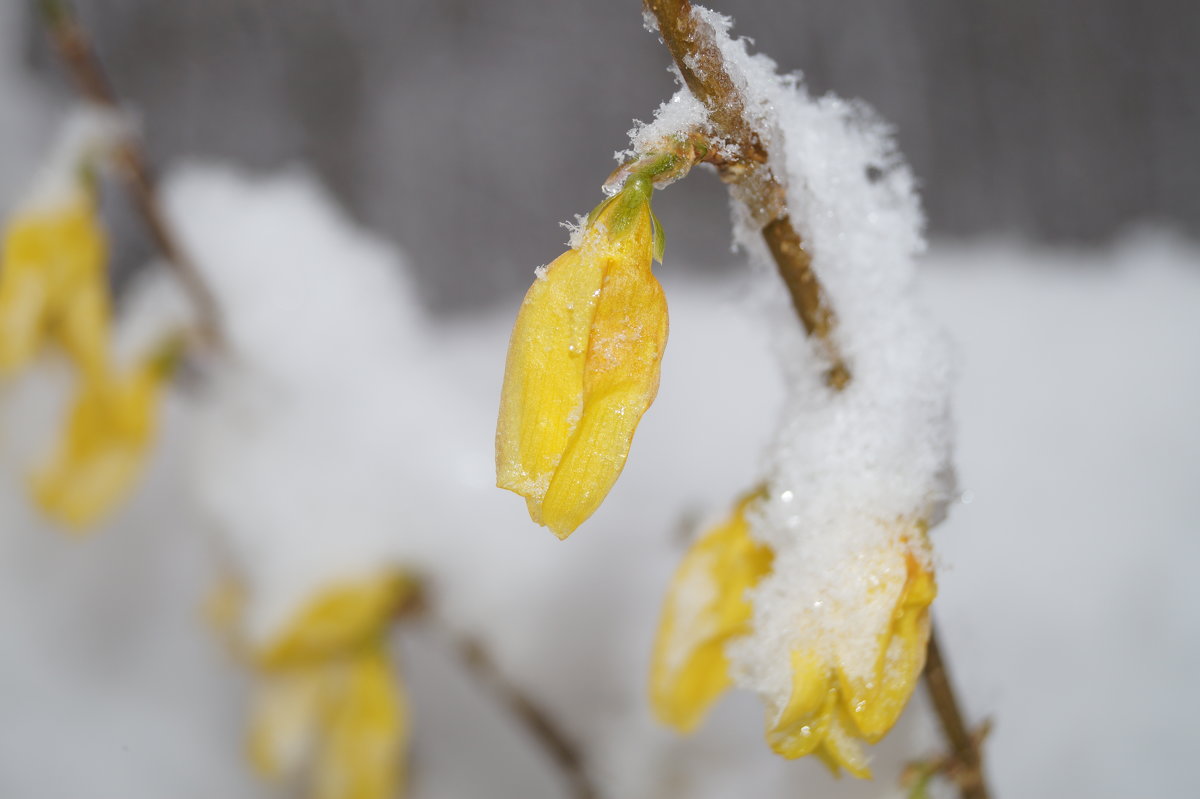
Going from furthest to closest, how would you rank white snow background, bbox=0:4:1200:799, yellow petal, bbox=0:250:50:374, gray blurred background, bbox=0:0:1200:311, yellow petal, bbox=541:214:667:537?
gray blurred background, bbox=0:0:1200:311 → white snow background, bbox=0:4:1200:799 → yellow petal, bbox=0:250:50:374 → yellow petal, bbox=541:214:667:537

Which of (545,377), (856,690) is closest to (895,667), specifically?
(856,690)

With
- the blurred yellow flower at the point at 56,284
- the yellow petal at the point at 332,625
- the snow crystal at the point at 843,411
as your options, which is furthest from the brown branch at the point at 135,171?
the snow crystal at the point at 843,411

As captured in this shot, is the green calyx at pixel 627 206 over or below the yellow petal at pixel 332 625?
below

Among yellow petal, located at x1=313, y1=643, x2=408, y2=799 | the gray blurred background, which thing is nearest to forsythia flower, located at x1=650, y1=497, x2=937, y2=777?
yellow petal, located at x1=313, y1=643, x2=408, y2=799

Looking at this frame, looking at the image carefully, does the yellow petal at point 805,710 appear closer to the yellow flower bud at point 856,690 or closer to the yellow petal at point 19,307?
the yellow flower bud at point 856,690

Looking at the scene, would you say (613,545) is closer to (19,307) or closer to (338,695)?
(338,695)

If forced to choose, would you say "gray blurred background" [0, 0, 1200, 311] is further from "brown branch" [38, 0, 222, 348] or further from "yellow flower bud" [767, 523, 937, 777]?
"yellow flower bud" [767, 523, 937, 777]

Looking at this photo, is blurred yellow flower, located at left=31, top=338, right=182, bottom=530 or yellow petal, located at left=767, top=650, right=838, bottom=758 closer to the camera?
yellow petal, located at left=767, top=650, right=838, bottom=758
